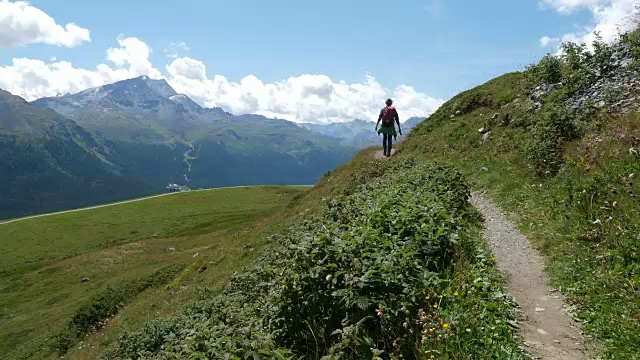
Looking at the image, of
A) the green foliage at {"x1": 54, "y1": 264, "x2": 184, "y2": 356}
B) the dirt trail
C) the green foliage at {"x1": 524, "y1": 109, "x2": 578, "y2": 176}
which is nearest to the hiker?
the green foliage at {"x1": 524, "y1": 109, "x2": 578, "y2": 176}

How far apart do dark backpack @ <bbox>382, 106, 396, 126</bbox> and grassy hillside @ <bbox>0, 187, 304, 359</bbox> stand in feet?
42.1

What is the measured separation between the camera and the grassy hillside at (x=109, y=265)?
33.0 m

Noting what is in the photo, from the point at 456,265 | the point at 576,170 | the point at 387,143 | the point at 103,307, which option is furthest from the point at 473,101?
the point at 103,307

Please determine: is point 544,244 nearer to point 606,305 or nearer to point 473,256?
point 473,256

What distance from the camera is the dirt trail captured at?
22.3 ft

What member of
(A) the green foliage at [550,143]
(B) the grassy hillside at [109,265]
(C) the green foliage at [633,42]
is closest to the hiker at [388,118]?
(A) the green foliage at [550,143]

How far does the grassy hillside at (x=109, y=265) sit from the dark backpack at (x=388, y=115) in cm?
1283

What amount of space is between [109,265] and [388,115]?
60.3 metres

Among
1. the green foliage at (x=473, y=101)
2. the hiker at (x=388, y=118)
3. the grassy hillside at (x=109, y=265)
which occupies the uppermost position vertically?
the green foliage at (x=473, y=101)

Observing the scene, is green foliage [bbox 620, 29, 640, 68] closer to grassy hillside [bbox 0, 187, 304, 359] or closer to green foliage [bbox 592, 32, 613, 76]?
green foliage [bbox 592, 32, 613, 76]

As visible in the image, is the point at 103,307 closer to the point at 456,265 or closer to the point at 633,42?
the point at 456,265

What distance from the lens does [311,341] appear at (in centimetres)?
764

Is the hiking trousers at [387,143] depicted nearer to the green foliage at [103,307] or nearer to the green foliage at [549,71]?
the green foliage at [549,71]

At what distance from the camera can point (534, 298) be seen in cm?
852
